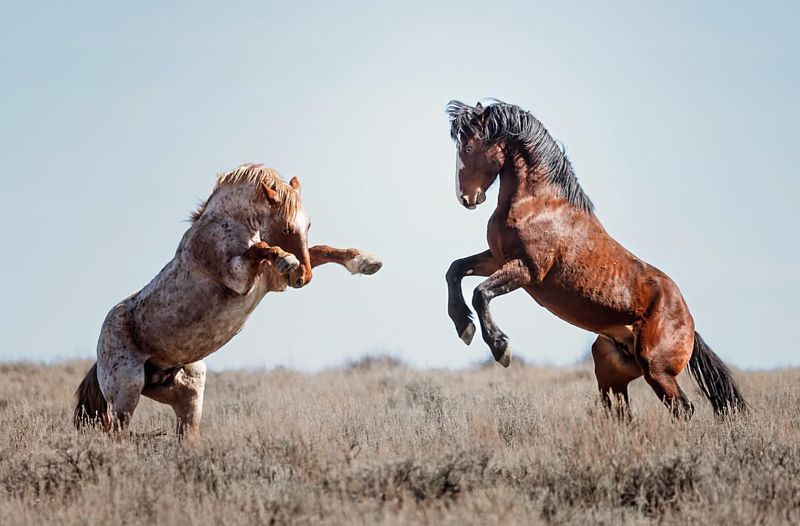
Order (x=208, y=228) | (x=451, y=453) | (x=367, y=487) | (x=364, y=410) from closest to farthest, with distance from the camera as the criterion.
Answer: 1. (x=367, y=487)
2. (x=451, y=453)
3. (x=208, y=228)
4. (x=364, y=410)

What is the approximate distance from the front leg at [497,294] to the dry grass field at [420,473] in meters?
0.63

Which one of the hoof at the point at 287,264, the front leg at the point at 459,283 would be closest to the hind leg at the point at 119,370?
the hoof at the point at 287,264

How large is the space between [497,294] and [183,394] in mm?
2828

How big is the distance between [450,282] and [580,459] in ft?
8.21

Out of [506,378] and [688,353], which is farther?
[506,378]

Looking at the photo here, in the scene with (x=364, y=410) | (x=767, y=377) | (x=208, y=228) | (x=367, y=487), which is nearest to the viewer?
(x=367, y=487)

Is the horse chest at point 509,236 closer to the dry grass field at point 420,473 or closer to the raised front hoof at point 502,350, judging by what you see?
the raised front hoof at point 502,350

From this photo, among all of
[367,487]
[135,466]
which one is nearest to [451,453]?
[367,487]

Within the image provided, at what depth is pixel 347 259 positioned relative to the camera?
334 inches

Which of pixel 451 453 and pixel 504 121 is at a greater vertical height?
pixel 504 121

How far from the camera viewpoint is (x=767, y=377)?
1589 centimetres

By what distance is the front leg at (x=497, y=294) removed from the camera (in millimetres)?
8672

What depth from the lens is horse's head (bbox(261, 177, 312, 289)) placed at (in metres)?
8.28

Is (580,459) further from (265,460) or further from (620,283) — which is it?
(620,283)
